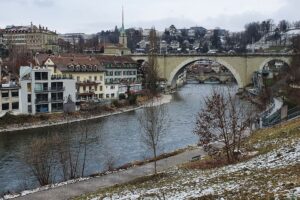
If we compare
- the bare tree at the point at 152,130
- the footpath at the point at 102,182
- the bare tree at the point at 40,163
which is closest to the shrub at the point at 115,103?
the bare tree at the point at 152,130

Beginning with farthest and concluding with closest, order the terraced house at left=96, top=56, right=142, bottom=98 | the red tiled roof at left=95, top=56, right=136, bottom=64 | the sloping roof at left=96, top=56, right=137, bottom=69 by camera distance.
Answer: the red tiled roof at left=95, top=56, right=136, bottom=64, the sloping roof at left=96, top=56, right=137, bottom=69, the terraced house at left=96, top=56, right=142, bottom=98

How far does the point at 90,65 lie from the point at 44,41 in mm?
52264

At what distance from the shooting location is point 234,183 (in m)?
8.97

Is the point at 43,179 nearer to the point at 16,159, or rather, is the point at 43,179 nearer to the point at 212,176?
the point at 16,159

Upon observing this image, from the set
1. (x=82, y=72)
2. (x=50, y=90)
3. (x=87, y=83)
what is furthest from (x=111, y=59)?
(x=50, y=90)

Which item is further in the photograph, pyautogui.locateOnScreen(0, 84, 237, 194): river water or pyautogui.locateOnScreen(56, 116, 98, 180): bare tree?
pyautogui.locateOnScreen(0, 84, 237, 194): river water

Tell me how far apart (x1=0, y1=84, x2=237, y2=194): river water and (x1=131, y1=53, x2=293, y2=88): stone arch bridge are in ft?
73.2

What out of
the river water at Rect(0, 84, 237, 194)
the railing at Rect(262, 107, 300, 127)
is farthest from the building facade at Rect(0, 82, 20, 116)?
the railing at Rect(262, 107, 300, 127)

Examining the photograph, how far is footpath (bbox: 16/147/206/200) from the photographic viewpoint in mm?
12469

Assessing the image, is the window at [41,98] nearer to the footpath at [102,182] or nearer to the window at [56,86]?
the window at [56,86]

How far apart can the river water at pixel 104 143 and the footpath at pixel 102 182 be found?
1.96 metres

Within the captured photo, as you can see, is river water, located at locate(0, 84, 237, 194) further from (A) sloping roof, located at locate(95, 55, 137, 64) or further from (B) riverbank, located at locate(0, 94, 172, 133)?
(A) sloping roof, located at locate(95, 55, 137, 64)

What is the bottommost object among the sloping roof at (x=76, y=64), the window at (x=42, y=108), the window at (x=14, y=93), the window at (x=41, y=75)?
the window at (x=42, y=108)

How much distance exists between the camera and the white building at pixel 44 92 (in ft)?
96.8
